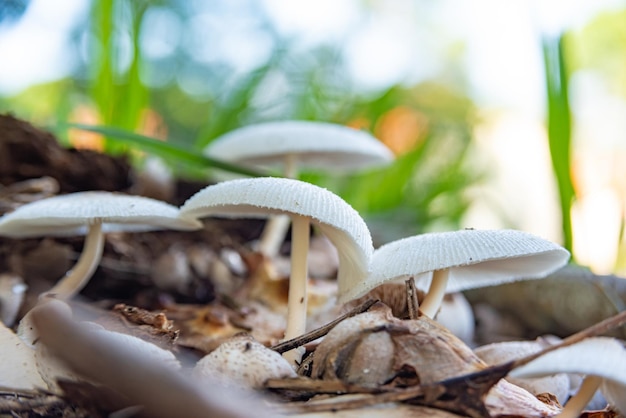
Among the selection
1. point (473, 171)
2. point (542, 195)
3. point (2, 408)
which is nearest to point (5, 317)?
point (2, 408)

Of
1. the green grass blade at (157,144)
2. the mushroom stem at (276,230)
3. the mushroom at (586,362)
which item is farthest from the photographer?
the mushroom stem at (276,230)

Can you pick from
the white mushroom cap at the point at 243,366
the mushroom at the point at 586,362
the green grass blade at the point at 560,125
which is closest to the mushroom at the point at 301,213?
the white mushroom cap at the point at 243,366

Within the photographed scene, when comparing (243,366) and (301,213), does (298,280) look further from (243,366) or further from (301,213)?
(243,366)

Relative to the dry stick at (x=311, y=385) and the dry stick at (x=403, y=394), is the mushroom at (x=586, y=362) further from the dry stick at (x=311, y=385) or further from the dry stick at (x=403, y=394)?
the dry stick at (x=311, y=385)

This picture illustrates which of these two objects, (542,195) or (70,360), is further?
(542,195)

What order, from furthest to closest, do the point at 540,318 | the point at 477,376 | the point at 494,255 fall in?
the point at 540,318, the point at 494,255, the point at 477,376

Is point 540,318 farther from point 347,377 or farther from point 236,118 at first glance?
point 236,118
